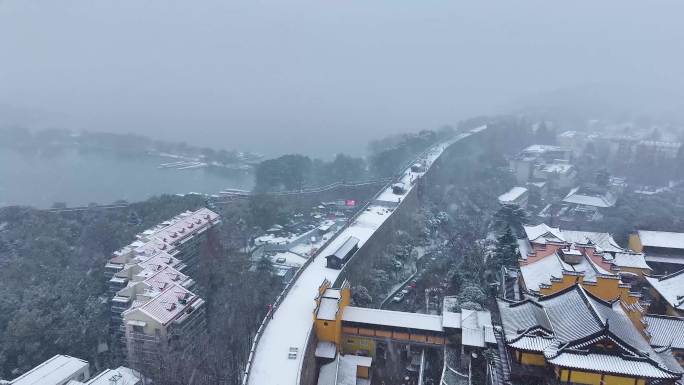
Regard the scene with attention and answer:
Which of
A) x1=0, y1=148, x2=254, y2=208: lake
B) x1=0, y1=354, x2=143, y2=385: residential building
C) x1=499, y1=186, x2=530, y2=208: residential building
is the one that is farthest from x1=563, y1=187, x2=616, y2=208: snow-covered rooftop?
x1=0, y1=354, x2=143, y2=385: residential building

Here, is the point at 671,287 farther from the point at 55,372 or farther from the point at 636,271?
the point at 55,372

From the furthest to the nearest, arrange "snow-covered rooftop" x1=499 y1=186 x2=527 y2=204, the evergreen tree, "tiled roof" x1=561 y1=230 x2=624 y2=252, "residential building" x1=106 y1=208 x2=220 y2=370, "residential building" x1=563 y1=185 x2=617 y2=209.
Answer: "snow-covered rooftop" x1=499 y1=186 x2=527 y2=204
"residential building" x1=563 y1=185 x2=617 y2=209
"tiled roof" x1=561 y1=230 x2=624 y2=252
the evergreen tree
"residential building" x1=106 y1=208 x2=220 y2=370

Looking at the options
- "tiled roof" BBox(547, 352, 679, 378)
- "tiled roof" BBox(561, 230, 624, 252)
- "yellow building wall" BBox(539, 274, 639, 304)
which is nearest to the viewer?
"tiled roof" BBox(547, 352, 679, 378)

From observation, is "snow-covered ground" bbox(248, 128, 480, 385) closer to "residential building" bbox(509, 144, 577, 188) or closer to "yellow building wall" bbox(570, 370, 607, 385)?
"yellow building wall" bbox(570, 370, 607, 385)

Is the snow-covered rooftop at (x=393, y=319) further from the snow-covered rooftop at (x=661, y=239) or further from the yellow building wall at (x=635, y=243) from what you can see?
the snow-covered rooftop at (x=661, y=239)

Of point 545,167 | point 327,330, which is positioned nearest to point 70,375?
point 327,330

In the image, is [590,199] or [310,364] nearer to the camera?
[310,364]

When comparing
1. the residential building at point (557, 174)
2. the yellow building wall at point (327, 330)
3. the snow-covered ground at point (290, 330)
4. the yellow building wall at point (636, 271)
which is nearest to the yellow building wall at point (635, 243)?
the yellow building wall at point (636, 271)
